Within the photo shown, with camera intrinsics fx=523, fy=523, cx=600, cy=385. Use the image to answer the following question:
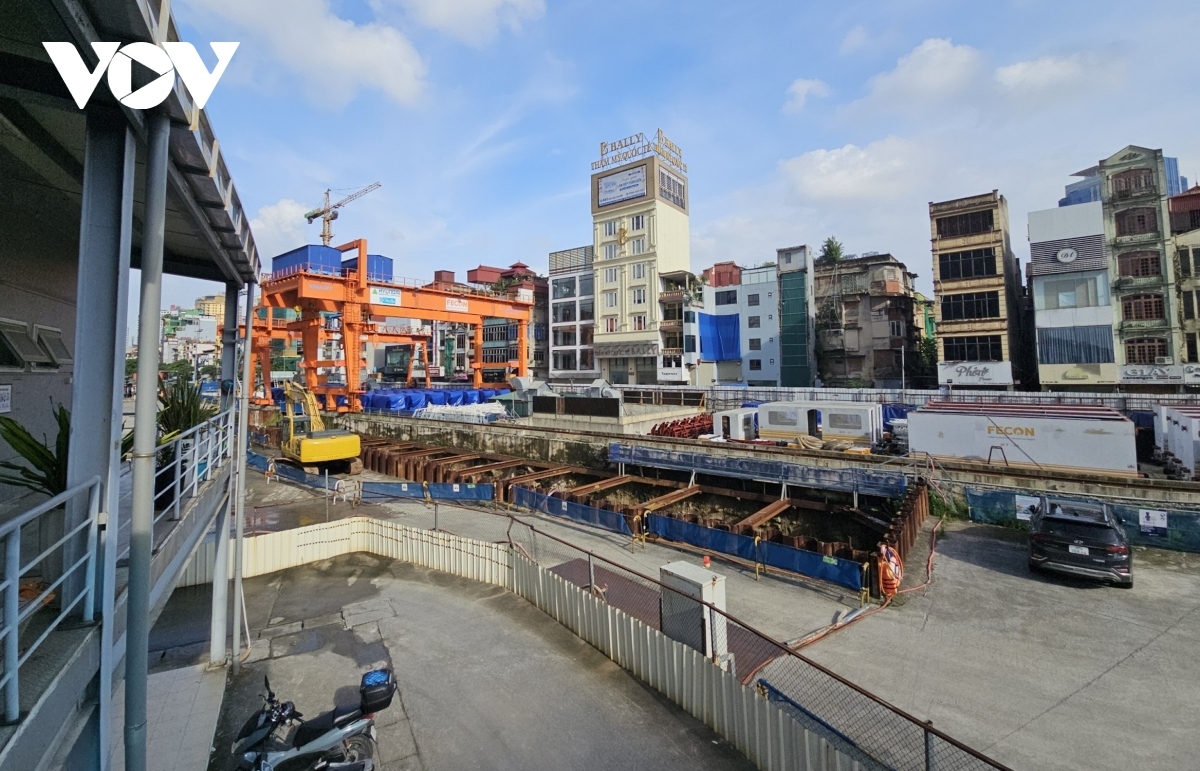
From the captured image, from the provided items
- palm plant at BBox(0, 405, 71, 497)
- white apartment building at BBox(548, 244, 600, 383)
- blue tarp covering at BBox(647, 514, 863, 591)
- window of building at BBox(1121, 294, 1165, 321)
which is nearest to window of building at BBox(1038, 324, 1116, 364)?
window of building at BBox(1121, 294, 1165, 321)

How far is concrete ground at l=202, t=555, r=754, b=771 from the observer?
642cm

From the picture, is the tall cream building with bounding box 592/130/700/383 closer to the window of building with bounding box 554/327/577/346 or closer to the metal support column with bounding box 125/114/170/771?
the window of building with bounding box 554/327/577/346

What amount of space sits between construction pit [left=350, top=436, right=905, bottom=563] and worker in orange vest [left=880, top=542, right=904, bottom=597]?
134 centimetres

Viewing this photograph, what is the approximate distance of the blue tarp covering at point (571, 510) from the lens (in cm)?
1591

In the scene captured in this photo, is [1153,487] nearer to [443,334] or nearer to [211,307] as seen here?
[443,334]

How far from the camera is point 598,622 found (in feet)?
29.0

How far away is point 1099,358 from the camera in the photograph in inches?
1353

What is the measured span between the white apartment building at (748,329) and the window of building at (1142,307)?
2477 cm

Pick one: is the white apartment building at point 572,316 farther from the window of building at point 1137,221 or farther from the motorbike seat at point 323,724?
the motorbike seat at point 323,724

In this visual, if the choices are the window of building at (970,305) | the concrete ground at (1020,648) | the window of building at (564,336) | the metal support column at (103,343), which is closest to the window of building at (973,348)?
the window of building at (970,305)

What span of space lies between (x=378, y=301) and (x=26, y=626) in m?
33.5

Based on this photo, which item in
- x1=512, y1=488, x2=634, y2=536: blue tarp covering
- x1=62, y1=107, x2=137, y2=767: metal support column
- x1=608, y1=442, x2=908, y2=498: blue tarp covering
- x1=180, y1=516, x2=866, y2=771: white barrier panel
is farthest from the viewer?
x1=608, y1=442, x2=908, y2=498: blue tarp covering

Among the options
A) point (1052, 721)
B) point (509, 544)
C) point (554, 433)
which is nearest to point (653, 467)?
point (554, 433)

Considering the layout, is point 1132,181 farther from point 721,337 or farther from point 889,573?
point 889,573
